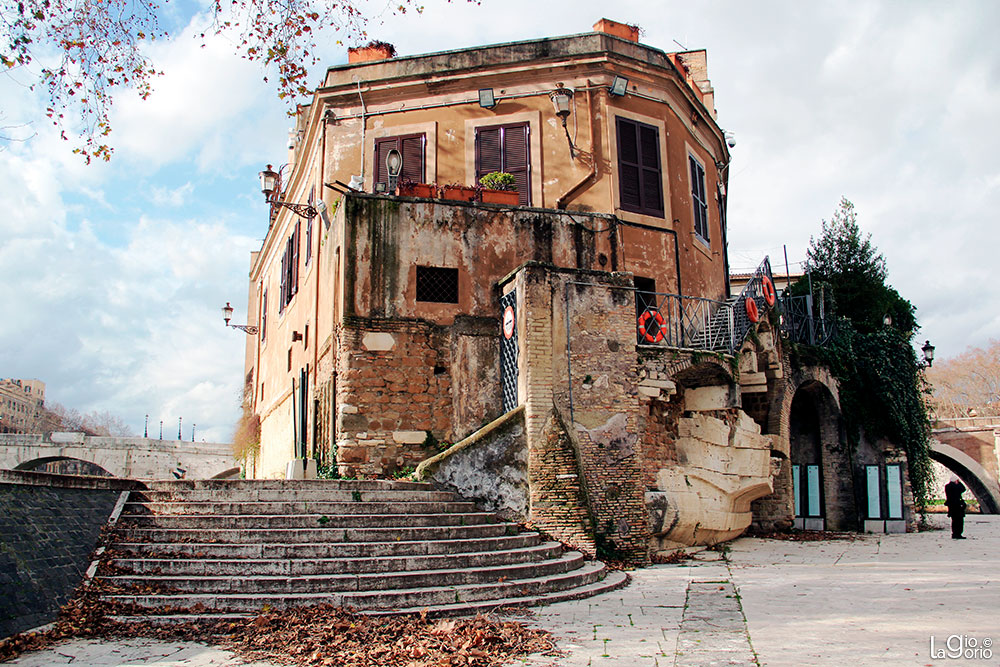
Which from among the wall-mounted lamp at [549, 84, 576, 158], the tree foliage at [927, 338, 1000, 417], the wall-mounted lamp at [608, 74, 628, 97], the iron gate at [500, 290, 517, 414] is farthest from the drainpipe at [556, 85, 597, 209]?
the tree foliage at [927, 338, 1000, 417]

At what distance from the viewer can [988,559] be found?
12836 millimetres

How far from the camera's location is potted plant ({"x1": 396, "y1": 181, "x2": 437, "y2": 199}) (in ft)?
49.4

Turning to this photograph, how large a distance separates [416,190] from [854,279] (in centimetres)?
1604

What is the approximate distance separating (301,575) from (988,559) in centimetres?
1103

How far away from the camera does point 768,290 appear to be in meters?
16.3

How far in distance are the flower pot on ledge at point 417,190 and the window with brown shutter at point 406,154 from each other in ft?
6.78

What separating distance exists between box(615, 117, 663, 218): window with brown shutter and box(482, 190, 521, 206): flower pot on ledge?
2551mm

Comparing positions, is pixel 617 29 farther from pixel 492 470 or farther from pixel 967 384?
Result: pixel 967 384

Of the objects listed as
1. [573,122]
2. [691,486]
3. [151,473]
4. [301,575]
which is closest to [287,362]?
[573,122]

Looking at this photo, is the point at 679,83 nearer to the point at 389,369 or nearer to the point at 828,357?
the point at 828,357

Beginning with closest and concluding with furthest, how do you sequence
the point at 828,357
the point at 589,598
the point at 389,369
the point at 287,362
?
the point at 589,598
the point at 389,369
the point at 828,357
the point at 287,362

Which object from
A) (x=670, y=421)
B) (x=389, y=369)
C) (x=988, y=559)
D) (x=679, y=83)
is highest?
(x=679, y=83)

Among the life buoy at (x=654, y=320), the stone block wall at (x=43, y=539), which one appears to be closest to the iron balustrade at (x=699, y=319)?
the life buoy at (x=654, y=320)

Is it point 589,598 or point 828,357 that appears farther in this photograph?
point 828,357
